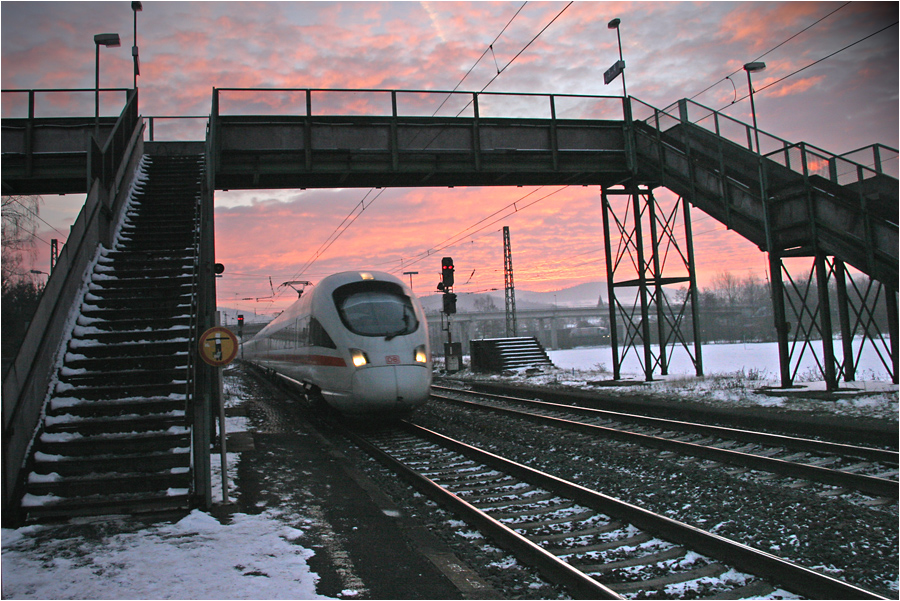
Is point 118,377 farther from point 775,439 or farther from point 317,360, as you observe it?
point 775,439

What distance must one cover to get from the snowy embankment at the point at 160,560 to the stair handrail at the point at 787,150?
13.6 meters

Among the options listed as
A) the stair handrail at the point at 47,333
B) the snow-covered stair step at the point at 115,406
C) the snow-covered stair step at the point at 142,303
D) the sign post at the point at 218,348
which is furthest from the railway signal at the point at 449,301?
the sign post at the point at 218,348

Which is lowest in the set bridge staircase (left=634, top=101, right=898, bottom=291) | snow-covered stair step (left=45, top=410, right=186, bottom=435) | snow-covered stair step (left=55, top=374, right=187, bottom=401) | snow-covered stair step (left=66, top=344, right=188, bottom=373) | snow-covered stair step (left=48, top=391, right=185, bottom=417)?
snow-covered stair step (left=45, top=410, right=186, bottom=435)

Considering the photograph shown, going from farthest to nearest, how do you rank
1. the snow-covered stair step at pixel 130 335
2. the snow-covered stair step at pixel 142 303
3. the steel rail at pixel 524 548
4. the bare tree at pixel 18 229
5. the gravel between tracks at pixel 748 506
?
the bare tree at pixel 18 229, the snow-covered stair step at pixel 142 303, the snow-covered stair step at pixel 130 335, the gravel between tracks at pixel 748 506, the steel rail at pixel 524 548

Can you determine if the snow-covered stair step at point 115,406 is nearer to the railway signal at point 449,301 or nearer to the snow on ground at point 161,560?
the snow on ground at point 161,560

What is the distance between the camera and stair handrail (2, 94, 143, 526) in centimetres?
630

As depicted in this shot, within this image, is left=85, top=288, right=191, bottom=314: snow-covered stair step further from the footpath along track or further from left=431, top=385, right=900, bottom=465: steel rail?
left=431, top=385, right=900, bottom=465: steel rail

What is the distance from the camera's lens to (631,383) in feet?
61.5

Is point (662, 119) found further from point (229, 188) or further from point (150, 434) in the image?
point (150, 434)

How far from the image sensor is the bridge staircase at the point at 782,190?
12586mm

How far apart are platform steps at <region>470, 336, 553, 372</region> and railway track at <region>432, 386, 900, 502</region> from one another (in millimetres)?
15712

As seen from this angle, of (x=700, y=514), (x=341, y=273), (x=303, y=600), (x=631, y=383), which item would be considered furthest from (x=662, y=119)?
(x=303, y=600)

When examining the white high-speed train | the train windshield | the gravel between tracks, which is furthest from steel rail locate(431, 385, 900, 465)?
the train windshield

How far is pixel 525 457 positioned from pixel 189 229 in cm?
826
